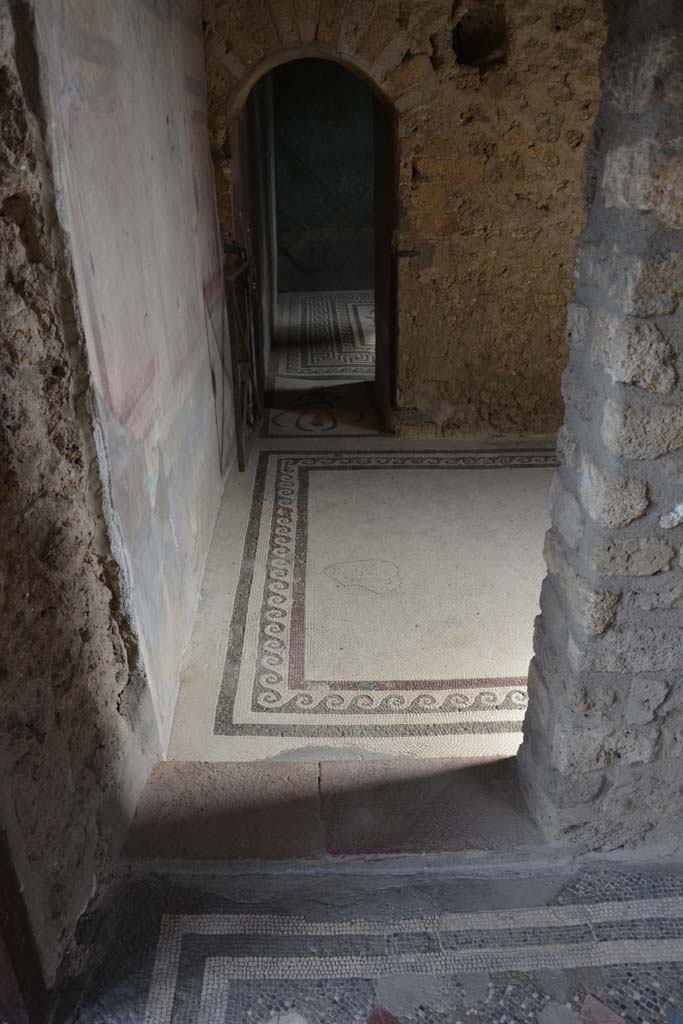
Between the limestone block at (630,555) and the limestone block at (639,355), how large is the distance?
294mm

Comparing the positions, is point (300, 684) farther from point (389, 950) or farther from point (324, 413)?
point (324, 413)

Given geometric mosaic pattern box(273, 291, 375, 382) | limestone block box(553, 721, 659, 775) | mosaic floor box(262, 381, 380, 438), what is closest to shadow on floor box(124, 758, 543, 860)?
limestone block box(553, 721, 659, 775)

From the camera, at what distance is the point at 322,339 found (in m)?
7.02

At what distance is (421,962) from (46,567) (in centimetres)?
111

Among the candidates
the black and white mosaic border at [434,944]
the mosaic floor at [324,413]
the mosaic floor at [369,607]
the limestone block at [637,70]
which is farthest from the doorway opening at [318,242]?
the black and white mosaic border at [434,944]

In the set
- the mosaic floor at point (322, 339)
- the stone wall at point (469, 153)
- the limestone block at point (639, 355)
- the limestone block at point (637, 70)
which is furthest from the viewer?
the mosaic floor at point (322, 339)

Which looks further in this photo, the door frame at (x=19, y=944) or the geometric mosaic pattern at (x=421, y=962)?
the geometric mosaic pattern at (x=421, y=962)

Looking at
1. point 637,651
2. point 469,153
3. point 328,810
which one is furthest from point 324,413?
point 637,651

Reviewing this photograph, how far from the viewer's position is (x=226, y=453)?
13.1 ft

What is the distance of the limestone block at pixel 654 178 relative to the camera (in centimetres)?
115

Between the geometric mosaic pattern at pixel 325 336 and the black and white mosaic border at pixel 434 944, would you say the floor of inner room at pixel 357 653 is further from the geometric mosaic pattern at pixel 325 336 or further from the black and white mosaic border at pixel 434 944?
the geometric mosaic pattern at pixel 325 336

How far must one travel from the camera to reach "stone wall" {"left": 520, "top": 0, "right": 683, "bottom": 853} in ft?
3.85

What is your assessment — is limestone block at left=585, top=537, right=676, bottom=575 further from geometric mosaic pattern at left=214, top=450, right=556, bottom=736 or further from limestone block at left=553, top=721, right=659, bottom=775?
geometric mosaic pattern at left=214, top=450, right=556, bottom=736

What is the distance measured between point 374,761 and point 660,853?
71 cm
